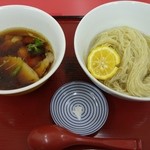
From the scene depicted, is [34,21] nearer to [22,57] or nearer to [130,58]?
[22,57]

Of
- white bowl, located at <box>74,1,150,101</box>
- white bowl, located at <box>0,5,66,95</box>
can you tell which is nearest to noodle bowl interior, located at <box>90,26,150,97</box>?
white bowl, located at <box>74,1,150,101</box>

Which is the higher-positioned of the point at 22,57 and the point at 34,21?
the point at 34,21

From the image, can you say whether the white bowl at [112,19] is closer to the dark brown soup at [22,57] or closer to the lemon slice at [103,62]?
the lemon slice at [103,62]

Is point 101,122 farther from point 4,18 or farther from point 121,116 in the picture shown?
point 4,18

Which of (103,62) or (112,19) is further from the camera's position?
(112,19)

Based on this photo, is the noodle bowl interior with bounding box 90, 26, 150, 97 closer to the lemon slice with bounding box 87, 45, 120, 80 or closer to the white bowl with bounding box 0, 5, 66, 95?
the lemon slice with bounding box 87, 45, 120, 80

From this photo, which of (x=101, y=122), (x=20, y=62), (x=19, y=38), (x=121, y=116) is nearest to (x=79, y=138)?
(x=101, y=122)

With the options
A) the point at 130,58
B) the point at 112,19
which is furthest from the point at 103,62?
the point at 112,19
